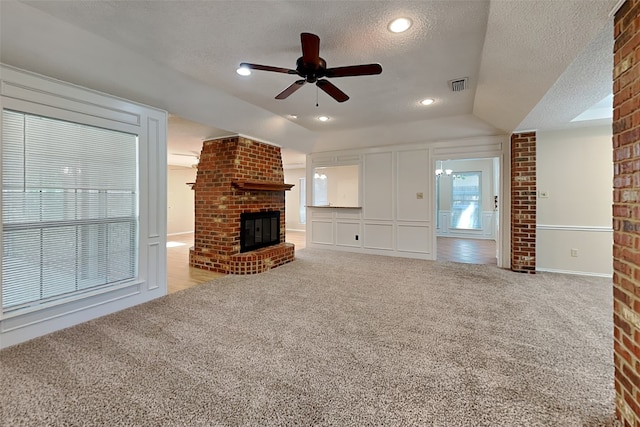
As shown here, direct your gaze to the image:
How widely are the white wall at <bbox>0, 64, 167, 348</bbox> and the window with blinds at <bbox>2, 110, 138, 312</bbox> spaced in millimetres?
73

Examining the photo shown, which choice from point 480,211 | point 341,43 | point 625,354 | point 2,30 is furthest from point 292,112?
point 480,211

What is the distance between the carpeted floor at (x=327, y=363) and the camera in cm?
152

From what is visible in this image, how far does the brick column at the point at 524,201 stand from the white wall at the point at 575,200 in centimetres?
21

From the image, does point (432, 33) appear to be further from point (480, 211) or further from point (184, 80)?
point (480, 211)

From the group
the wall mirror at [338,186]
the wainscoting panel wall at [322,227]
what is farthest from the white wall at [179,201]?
the wainscoting panel wall at [322,227]

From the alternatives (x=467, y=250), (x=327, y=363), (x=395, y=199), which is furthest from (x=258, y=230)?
(x=467, y=250)

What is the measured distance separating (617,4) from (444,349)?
8.00ft

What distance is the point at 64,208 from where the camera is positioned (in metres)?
2.60

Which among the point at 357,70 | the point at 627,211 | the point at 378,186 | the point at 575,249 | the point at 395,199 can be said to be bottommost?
the point at 575,249

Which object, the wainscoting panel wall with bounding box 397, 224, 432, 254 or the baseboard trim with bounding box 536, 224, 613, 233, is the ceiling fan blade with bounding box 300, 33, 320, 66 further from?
the baseboard trim with bounding box 536, 224, 613, 233

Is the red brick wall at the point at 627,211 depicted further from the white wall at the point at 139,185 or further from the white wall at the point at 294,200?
the white wall at the point at 294,200

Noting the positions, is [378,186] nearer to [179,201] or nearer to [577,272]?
[577,272]

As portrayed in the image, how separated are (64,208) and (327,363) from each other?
9.16ft

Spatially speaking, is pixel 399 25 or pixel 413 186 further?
pixel 413 186
